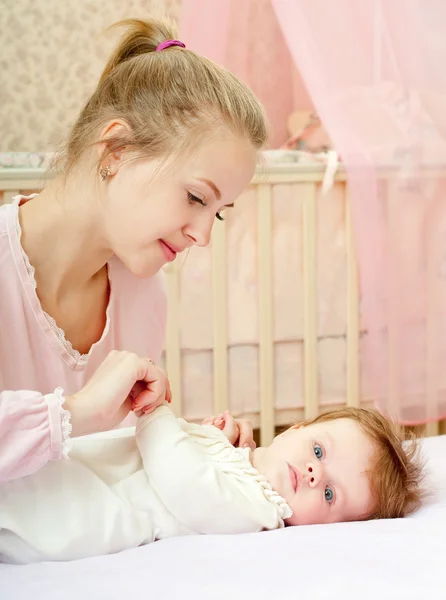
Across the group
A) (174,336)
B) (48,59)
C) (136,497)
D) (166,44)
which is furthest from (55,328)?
(48,59)

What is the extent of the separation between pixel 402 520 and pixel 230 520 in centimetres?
25

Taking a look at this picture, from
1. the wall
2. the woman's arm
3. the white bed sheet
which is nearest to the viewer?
the white bed sheet

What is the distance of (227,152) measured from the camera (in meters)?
1.20

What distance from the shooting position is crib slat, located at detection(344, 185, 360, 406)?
221 centimetres

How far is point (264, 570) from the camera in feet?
2.93

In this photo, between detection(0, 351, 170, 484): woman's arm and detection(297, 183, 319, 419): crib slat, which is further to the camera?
detection(297, 183, 319, 419): crib slat

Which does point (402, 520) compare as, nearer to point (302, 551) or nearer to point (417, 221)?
point (302, 551)

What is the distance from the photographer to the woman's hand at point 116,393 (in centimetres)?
101

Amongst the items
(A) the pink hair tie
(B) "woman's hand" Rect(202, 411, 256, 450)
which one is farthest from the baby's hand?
(A) the pink hair tie

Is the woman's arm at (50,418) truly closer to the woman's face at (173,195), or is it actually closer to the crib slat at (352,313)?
the woman's face at (173,195)

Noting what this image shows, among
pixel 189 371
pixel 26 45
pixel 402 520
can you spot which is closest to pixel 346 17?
pixel 189 371

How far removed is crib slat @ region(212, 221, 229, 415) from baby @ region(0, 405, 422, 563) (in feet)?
2.83

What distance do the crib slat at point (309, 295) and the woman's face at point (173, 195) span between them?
92 centimetres

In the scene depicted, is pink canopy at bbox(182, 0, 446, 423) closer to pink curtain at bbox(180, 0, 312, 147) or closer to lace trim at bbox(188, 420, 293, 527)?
pink curtain at bbox(180, 0, 312, 147)
